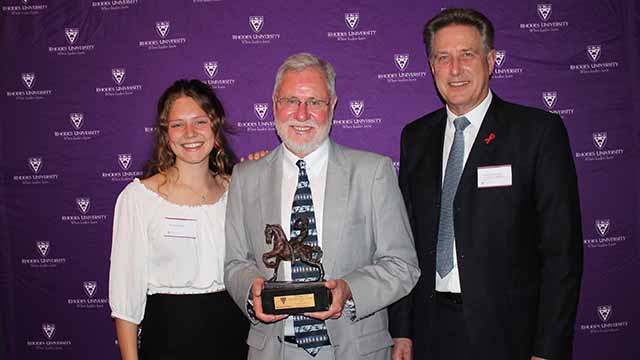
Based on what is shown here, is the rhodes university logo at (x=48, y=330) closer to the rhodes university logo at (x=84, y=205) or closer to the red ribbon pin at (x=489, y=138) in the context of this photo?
the rhodes university logo at (x=84, y=205)

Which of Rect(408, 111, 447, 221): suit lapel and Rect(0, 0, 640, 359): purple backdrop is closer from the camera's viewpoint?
Rect(408, 111, 447, 221): suit lapel

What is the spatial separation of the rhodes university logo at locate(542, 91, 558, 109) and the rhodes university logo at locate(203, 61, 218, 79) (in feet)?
8.11

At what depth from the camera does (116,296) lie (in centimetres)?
239

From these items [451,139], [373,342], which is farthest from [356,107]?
[373,342]

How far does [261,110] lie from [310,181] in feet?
5.19

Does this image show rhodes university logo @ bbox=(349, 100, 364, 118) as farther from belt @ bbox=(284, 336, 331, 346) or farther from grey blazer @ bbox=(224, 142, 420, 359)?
belt @ bbox=(284, 336, 331, 346)

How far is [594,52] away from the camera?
358 cm

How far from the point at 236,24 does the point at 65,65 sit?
1404 millimetres

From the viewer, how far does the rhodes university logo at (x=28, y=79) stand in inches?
149

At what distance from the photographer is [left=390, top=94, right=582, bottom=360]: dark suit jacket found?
2.18 metres

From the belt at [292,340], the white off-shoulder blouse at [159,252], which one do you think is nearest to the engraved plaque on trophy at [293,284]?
the belt at [292,340]

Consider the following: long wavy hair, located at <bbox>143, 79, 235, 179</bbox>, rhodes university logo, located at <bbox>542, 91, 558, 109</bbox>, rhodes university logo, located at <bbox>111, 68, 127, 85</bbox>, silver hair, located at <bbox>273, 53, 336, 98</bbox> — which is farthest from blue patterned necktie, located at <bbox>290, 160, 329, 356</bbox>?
rhodes university logo, located at <bbox>542, 91, 558, 109</bbox>

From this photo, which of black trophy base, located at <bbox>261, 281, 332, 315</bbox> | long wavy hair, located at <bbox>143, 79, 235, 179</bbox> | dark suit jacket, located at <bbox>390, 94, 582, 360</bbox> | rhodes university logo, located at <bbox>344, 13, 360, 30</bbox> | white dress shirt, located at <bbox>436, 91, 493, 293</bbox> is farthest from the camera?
rhodes university logo, located at <bbox>344, 13, 360, 30</bbox>

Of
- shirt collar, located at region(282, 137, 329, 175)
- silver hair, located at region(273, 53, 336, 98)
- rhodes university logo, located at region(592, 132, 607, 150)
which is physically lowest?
shirt collar, located at region(282, 137, 329, 175)
